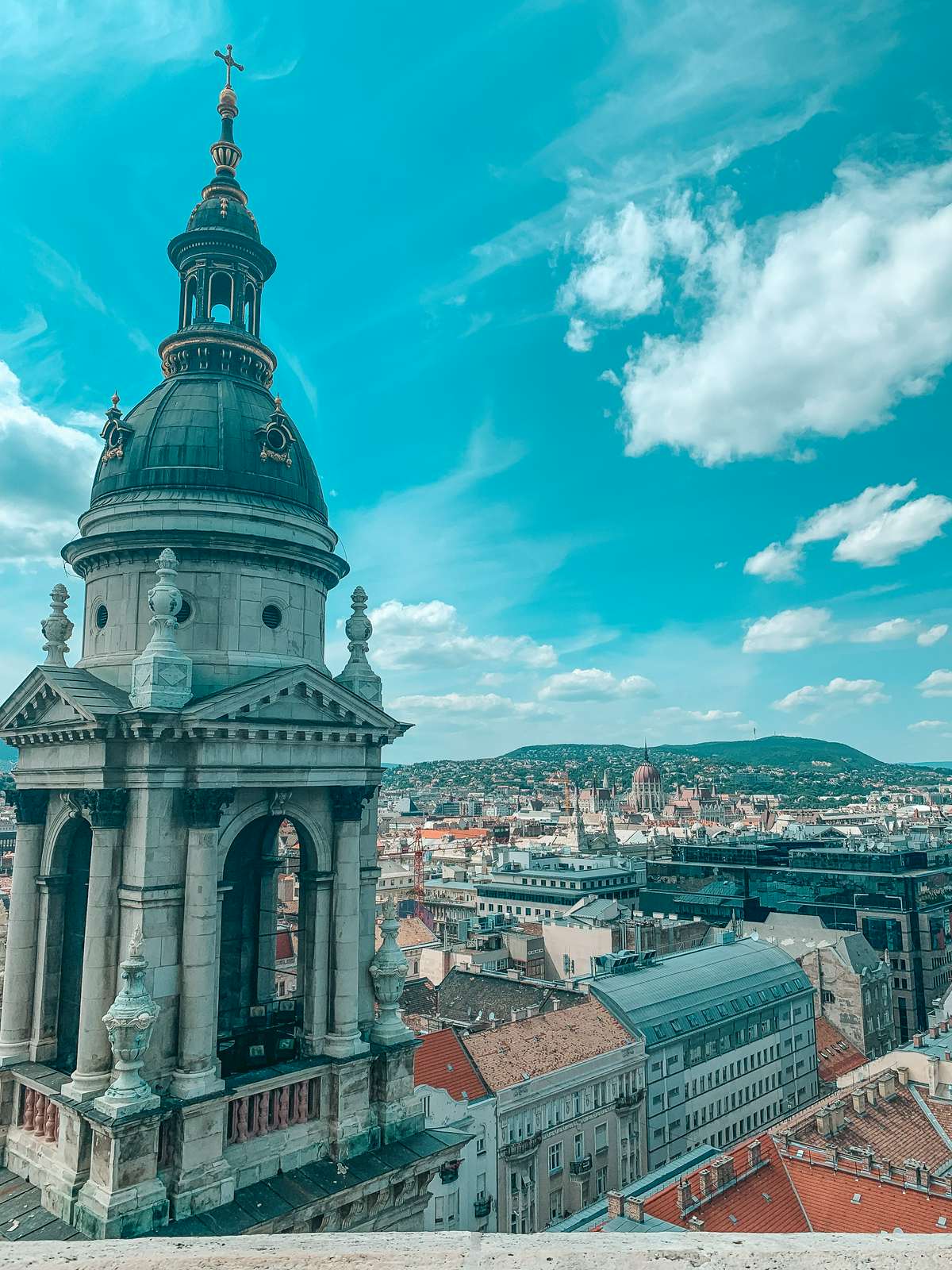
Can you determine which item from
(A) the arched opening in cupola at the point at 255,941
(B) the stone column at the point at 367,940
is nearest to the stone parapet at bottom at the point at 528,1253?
(A) the arched opening in cupola at the point at 255,941

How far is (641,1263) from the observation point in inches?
233

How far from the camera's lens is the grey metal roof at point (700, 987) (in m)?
67.1

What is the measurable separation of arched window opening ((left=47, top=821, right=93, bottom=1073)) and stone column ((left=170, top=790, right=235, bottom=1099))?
359cm

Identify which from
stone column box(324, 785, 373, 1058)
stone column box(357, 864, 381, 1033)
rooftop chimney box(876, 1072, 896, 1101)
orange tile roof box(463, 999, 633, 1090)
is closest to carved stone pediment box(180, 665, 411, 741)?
stone column box(324, 785, 373, 1058)

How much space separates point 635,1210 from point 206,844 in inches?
1148

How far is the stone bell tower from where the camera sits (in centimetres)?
1791

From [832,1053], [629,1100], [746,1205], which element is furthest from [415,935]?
[746,1205]

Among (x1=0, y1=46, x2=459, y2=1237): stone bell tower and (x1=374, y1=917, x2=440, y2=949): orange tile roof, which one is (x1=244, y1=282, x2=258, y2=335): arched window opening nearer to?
(x1=0, y1=46, x2=459, y2=1237): stone bell tower

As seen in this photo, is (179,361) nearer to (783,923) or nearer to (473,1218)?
(473,1218)

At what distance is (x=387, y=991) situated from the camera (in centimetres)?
2159

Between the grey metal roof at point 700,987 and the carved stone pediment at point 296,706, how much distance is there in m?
51.1

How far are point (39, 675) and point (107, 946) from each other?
20.2 feet

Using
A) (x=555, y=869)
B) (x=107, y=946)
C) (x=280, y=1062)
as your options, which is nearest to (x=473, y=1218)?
(x=280, y=1062)

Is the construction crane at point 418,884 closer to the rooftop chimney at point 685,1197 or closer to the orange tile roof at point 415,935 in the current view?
the orange tile roof at point 415,935
